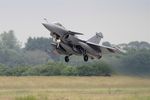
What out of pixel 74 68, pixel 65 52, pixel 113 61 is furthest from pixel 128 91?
pixel 74 68

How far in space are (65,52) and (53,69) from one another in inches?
991

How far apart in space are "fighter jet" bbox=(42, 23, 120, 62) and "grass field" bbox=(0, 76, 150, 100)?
2.45 meters

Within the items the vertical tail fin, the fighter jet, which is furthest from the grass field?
the vertical tail fin

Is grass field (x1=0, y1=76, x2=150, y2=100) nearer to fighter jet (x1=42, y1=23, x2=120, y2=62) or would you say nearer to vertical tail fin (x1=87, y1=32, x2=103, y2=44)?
fighter jet (x1=42, y1=23, x2=120, y2=62)

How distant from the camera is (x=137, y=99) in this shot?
135 feet

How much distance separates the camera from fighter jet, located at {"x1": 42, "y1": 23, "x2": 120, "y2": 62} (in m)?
42.9

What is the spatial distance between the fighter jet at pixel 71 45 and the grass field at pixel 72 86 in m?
2.45

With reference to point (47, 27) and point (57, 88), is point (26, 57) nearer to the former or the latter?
point (57, 88)

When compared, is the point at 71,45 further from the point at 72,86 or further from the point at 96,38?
the point at 72,86

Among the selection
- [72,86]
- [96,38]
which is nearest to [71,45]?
[96,38]

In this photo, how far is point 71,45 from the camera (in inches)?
1736

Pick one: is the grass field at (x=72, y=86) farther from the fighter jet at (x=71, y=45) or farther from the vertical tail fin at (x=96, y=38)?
the vertical tail fin at (x=96, y=38)

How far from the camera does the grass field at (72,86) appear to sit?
46938 mm

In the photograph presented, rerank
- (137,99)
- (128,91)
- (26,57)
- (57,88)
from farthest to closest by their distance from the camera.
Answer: (26,57)
(57,88)
(128,91)
(137,99)
